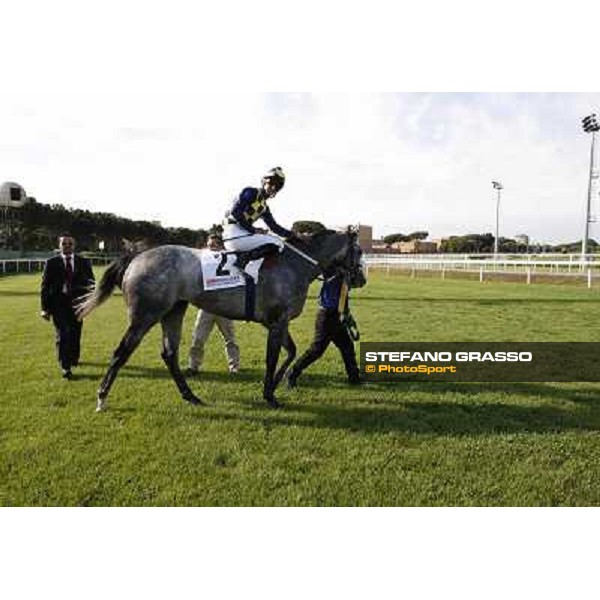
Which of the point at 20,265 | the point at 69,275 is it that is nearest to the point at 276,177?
the point at 69,275

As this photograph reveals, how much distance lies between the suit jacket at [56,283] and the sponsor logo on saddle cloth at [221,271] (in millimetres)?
2361

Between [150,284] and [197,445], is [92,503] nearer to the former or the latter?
[197,445]

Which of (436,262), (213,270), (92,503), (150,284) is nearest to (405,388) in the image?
(213,270)

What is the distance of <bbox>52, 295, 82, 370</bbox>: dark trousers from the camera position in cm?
629

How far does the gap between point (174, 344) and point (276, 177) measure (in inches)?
86.6

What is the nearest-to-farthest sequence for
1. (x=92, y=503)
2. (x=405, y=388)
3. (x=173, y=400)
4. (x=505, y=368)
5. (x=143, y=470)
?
(x=92, y=503), (x=143, y=470), (x=173, y=400), (x=405, y=388), (x=505, y=368)

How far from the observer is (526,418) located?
498 centimetres

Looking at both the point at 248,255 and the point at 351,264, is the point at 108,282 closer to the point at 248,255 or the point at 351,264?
the point at 248,255

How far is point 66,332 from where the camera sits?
6492 mm

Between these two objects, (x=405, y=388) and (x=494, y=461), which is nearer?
(x=494, y=461)

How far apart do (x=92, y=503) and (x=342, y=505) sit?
1.69m

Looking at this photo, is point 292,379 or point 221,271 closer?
point 221,271

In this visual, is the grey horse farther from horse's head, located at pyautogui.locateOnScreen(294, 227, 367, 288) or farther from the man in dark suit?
the man in dark suit

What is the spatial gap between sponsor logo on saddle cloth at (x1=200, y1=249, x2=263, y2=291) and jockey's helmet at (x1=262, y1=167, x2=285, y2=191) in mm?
893
